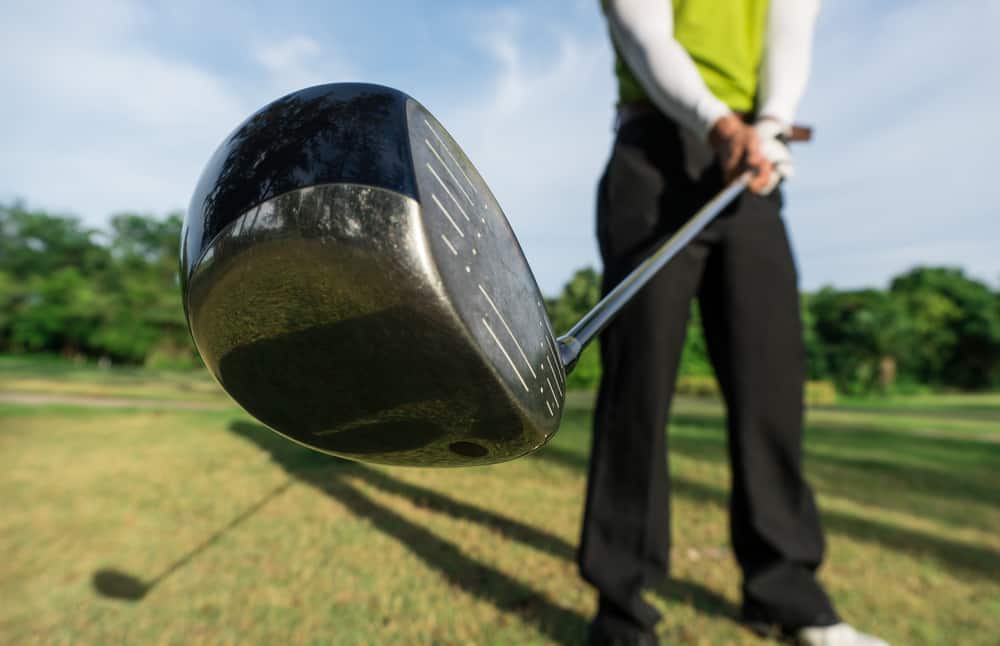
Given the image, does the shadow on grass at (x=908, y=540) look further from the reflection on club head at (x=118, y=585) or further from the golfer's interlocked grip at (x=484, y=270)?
the golfer's interlocked grip at (x=484, y=270)

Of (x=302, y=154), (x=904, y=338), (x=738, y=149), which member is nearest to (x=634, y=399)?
(x=738, y=149)

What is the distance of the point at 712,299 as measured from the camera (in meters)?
1.71

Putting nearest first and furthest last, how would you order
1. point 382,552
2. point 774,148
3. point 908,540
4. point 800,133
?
point 774,148 → point 800,133 → point 382,552 → point 908,540

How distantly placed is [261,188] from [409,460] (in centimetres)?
36

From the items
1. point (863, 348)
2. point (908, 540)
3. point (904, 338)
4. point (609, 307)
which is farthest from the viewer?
point (904, 338)

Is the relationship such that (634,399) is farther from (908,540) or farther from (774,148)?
(908,540)

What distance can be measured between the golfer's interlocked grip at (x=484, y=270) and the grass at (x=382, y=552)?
103 centimetres

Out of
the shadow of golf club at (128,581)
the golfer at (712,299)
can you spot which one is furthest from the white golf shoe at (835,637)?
the shadow of golf club at (128,581)

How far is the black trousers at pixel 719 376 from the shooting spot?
5.10 feet

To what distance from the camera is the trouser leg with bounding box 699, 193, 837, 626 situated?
1592mm

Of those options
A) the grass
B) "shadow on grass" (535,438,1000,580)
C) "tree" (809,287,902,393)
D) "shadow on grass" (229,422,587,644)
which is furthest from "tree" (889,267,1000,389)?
"shadow on grass" (229,422,587,644)

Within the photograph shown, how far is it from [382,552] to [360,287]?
1692 millimetres

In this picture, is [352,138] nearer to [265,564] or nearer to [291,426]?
[291,426]

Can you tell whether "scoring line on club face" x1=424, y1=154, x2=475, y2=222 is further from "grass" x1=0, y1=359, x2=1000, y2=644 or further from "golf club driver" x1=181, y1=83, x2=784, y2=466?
"grass" x1=0, y1=359, x2=1000, y2=644
